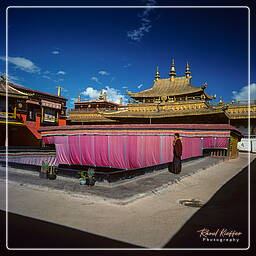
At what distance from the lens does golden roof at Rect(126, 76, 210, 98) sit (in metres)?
24.2

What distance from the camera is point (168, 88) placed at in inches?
1019

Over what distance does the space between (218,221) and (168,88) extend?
23.6 m

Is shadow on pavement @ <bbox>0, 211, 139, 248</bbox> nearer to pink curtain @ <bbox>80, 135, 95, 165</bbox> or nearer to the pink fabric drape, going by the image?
the pink fabric drape

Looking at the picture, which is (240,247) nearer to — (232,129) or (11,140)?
(232,129)

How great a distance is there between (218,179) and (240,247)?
206 inches

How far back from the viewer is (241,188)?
19.9ft

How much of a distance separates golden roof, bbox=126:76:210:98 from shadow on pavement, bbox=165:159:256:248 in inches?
766

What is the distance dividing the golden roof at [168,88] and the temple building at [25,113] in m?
10.5

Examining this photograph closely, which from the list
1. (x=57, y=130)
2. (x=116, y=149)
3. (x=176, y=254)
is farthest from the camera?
(x=57, y=130)

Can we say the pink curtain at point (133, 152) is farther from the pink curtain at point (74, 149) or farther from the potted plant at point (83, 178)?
the potted plant at point (83, 178)

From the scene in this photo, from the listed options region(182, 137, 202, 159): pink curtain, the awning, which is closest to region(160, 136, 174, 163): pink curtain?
region(182, 137, 202, 159): pink curtain

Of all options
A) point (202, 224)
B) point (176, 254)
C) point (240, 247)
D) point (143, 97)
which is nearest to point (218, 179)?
point (202, 224)

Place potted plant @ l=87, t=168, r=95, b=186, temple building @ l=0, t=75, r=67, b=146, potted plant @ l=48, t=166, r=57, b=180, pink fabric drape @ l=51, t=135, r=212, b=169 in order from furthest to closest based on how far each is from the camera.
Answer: temple building @ l=0, t=75, r=67, b=146, pink fabric drape @ l=51, t=135, r=212, b=169, potted plant @ l=48, t=166, r=57, b=180, potted plant @ l=87, t=168, r=95, b=186

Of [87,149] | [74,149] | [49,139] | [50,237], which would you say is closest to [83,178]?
[50,237]
